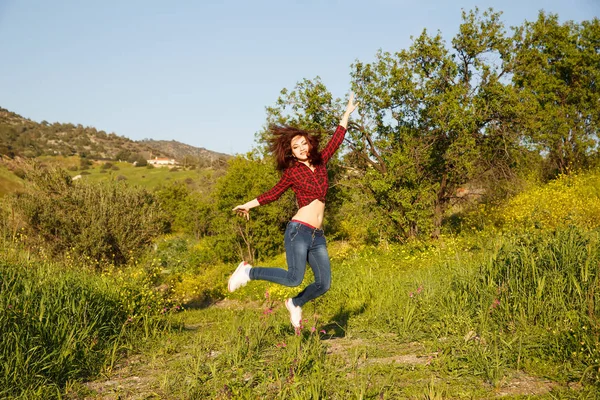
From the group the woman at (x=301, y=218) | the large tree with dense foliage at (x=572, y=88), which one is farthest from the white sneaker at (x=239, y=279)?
the large tree with dense foliage at (x=572, y=88)

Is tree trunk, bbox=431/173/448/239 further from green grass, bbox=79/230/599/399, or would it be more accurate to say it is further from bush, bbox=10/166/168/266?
green grass, bbox=79/230/599/399

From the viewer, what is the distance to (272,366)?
3678 millimetres

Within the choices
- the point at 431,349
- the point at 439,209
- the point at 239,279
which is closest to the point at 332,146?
the point at 239,279

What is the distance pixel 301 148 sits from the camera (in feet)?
16.2

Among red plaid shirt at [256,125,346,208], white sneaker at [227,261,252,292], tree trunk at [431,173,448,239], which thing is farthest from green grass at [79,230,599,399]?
tree trunk at [431,173,448,239]

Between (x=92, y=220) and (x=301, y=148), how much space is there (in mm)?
11101

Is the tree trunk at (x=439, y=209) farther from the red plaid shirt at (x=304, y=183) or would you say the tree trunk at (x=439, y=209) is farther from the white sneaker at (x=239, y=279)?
the white sneaker at (x=239, y=279)

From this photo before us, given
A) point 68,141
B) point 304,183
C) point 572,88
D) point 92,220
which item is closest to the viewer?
point 304,183

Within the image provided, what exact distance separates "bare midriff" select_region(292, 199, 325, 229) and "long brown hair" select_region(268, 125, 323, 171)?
480 mm

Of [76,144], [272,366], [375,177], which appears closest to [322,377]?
[272,366]

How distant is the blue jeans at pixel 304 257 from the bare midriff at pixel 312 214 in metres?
0.07

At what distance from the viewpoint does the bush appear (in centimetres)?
1382

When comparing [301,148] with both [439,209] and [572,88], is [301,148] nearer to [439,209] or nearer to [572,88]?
[439,209]

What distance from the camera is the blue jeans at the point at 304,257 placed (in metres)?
4.67
